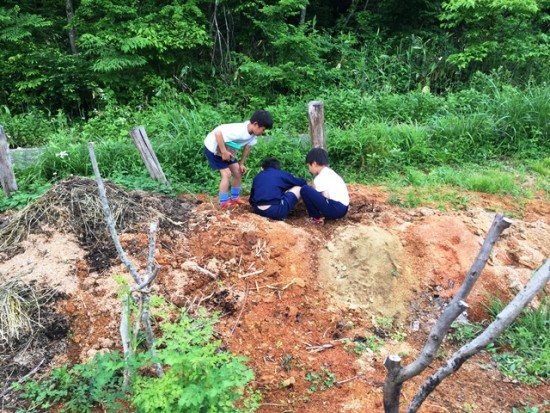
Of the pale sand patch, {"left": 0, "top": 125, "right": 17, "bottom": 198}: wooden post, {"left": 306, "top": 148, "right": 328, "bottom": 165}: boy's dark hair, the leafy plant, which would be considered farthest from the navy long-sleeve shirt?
{"left": 0, "top": 125, "right": 17, "bottom": 198}: wooden post

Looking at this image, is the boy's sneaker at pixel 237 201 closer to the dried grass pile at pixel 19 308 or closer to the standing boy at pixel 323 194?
the standing boy at pixel 323 194

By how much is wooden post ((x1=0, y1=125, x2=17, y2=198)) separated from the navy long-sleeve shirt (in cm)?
275

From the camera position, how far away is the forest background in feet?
19.1

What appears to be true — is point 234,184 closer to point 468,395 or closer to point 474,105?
point 468,395

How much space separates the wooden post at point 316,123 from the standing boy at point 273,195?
948mm

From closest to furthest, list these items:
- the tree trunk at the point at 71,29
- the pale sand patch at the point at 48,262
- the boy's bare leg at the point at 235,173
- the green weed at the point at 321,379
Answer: the green weed at the point at 321,379
the pale sand patch at the point at 48,262
the boy's bare leg at the point at 235,173
the tree trunk at the point at 71,29

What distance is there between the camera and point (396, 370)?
197cm

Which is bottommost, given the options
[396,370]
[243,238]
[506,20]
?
[243,238]

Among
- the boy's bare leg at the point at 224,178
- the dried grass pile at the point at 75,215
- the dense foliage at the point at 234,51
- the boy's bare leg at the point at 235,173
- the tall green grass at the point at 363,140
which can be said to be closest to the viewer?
the dried grass pile at the point at 75,215

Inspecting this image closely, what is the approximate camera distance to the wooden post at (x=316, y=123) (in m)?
5.14

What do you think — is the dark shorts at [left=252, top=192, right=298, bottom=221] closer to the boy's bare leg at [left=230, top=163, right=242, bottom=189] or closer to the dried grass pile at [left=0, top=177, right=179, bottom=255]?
the boy's bare leg at [left=230, top=163, right=242, bottom=189]

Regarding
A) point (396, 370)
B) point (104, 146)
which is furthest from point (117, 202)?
point (396, 370)

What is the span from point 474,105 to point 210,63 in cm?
491

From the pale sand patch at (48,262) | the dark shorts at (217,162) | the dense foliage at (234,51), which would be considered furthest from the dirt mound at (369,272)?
the dense foliage at (234,51)
